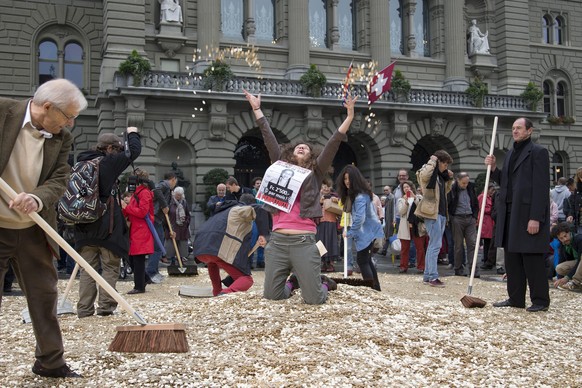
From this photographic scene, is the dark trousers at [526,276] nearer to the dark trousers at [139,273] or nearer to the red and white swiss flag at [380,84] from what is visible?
the dark trousers at [139,273]

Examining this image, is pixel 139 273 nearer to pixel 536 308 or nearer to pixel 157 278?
pixel 157 278

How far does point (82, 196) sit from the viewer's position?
21.2 feet

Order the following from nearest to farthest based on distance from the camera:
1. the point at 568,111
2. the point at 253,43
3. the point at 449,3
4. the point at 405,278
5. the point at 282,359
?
the point at 282,359
the point at 405,278
the point at 253,43
the point at 449,3
the point at 568,111

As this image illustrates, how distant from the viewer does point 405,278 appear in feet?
38.7

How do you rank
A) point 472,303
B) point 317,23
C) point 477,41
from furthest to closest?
point 477,41
point 317,23
point 472,303

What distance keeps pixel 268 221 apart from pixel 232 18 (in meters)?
22.2

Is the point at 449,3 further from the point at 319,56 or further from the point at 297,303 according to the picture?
the point at 297,303

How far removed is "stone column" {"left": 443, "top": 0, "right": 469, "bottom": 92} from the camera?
102 feet

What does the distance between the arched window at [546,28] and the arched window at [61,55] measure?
86.5 feet

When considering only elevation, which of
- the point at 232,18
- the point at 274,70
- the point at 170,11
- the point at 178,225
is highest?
the point at 232,18

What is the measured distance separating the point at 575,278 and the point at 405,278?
307 centimetres

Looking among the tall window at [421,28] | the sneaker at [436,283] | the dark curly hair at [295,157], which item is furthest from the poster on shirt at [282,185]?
the tall window at [421,28]

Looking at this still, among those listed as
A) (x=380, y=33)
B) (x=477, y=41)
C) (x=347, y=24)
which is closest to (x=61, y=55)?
(x=347, y=24)

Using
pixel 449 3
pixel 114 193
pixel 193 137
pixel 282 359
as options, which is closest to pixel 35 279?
pixel 282 359
